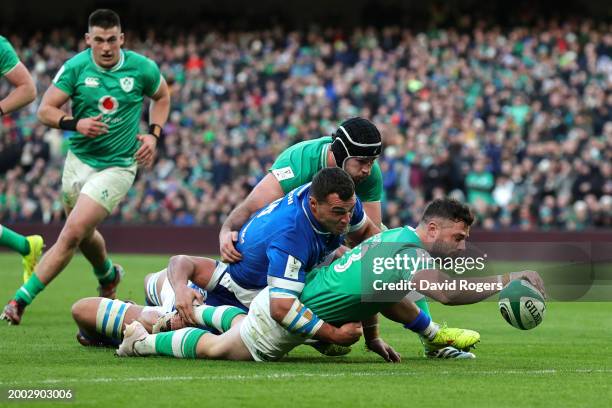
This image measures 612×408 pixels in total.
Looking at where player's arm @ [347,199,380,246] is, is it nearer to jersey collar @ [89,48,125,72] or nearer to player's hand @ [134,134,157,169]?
player's hand @ [134,134,157,169]

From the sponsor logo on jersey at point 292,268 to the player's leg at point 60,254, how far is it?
3674 millimetres

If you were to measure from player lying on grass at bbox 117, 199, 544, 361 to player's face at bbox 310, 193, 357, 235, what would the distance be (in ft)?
0.63

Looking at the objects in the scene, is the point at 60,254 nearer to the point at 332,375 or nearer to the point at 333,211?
the point at 333,211

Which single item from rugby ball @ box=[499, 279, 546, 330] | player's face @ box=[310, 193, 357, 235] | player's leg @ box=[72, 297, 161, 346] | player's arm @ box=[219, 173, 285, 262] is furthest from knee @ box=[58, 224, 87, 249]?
rugby ball @ box=[499, 279, 546, 330]

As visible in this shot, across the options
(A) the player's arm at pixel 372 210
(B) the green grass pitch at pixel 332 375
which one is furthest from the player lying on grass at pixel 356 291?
(A) the player's arm at pixel 372 210

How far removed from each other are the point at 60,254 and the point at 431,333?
3.76 m

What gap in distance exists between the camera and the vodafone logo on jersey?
36.1ft

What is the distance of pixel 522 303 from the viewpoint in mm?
7281

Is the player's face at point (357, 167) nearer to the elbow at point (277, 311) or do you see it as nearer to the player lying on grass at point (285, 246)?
the player lying on grass at point (285, 246)

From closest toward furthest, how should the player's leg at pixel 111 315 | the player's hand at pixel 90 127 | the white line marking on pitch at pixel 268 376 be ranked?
the white line marking on pitch at pixel 268 376, the player's leg at pixel 111 315, the player's hand at pixel 90 127

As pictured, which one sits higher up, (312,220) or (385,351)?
(312,220)

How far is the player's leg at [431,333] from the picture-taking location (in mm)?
7941

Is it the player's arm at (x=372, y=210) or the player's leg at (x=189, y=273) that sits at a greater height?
the player's arm at (x=372, y=210)

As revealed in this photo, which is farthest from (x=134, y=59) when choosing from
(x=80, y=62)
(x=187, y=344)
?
(x=187, y=344)
